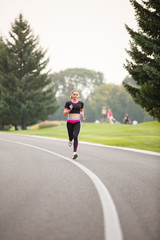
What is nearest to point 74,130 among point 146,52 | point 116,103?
point 146,52

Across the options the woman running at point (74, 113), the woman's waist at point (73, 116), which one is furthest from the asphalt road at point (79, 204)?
the woman's waist at point (73, 116)

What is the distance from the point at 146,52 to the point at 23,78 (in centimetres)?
2256

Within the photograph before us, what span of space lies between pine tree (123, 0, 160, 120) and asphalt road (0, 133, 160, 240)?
6.52 m

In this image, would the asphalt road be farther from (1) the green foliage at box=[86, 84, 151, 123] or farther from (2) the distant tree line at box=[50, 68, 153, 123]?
(1) the green foliage at box=[86, 84, 151, 123]

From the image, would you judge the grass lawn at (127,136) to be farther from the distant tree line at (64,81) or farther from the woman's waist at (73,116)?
the woman's waist at (73,116)

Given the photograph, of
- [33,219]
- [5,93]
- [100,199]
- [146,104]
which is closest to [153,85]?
[146,104]

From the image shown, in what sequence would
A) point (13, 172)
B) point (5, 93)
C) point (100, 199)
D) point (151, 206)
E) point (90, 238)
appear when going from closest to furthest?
point (90, 238), point (151, 206), point (100, 199), point (13, 172), point (5, 93)

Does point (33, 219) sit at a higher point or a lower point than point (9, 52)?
lower

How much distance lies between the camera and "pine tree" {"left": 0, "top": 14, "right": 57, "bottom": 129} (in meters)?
33.8

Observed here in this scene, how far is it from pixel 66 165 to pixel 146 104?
719 cm

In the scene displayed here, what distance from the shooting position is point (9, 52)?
1391 inches

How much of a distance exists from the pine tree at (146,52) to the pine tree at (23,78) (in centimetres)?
2068

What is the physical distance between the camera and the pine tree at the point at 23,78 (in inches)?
1329

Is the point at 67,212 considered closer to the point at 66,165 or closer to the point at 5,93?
the point at 66,165
